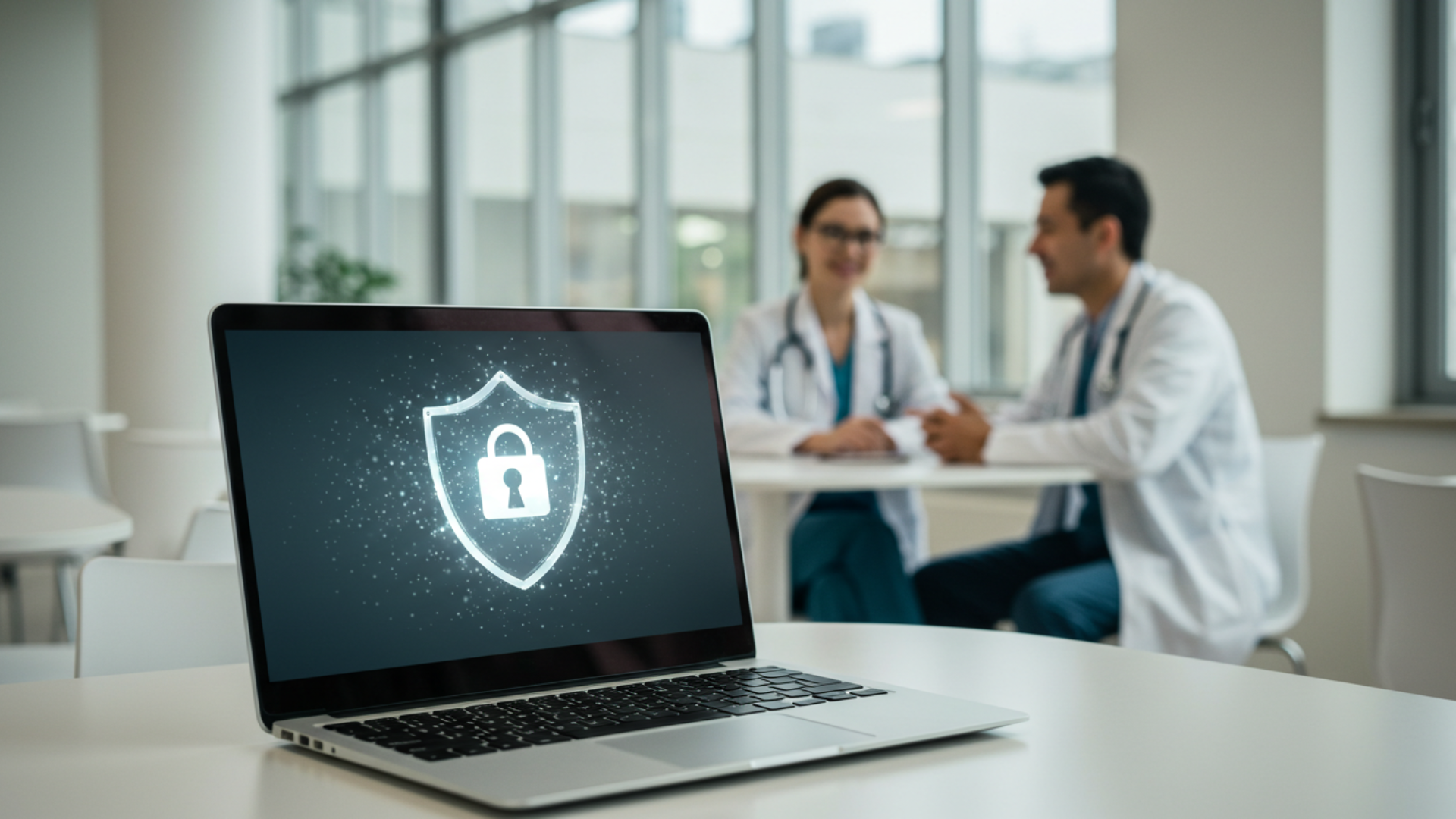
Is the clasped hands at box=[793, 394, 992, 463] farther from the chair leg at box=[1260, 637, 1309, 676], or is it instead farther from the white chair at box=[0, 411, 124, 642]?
the white chair at box=[0, 411, 124, 642]

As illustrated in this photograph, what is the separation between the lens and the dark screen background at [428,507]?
776 mm

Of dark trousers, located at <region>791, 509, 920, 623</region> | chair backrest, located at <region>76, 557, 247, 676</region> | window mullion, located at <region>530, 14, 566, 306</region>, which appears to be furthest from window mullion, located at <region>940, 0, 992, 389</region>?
chair backrest, located at <region>76, 557, 247, 676</region>

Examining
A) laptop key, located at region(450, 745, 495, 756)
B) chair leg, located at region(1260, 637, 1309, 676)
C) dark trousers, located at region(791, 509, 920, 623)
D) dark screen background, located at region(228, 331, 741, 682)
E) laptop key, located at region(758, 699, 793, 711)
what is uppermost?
dark screen background, located at region(228, 331, 741, 682)

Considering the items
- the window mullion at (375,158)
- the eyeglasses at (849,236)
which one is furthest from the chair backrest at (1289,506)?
the window mullion at (375,158)

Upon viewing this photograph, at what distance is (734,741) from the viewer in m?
0.71

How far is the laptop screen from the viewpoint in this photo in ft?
2.55

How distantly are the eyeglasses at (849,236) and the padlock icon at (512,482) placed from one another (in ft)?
8.41

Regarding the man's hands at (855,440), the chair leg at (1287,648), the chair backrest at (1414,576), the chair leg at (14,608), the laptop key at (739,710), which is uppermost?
the man's hands at (855,440)

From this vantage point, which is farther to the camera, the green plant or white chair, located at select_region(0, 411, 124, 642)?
the green plant

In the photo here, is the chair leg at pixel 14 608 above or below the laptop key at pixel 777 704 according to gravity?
below

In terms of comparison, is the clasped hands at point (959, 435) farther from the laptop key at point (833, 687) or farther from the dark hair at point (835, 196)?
the laptop key at point (833, 687)

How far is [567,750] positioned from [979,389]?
14.7ft

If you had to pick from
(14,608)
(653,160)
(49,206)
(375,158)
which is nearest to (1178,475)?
(14,608)

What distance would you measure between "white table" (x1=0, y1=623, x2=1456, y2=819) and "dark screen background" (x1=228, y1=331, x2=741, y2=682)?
3.6 inches
